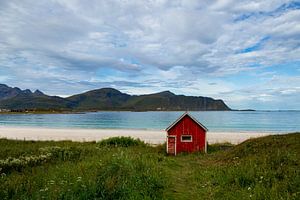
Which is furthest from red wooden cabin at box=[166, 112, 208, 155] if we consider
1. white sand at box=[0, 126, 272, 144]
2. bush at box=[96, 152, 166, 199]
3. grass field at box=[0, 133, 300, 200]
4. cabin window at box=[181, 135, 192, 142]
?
white sand at box=[0, 126, 272, 144]

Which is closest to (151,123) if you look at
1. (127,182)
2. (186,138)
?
(186,138)

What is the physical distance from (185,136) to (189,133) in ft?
1.41

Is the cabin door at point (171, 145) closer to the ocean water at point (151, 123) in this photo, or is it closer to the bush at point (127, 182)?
the bush at point (127, 182)

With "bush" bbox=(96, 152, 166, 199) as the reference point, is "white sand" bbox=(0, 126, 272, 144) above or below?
below

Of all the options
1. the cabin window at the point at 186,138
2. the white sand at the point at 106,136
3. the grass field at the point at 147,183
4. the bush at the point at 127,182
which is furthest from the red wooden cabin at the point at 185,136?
the white sand at the point at 106,136

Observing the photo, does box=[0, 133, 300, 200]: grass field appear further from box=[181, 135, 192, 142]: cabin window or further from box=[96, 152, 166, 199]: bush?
box=[181, 135, 192, 142]: cabin window

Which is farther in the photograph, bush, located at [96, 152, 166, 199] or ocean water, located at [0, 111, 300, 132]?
ocean water, located at [0, 111, 300, 132]

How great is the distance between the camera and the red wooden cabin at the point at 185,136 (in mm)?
23991

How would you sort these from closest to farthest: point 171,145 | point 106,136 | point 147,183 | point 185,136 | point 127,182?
1. point 127,182
2. point 147,183
3. point 171,145
4. point 185,136
5. point 106,136

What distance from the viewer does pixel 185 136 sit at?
80.2 feet

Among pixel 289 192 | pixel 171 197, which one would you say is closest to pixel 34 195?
pixel 171 197

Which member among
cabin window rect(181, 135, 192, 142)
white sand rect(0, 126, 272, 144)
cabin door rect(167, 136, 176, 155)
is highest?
cabin window rect(181, 135, 192, 142)

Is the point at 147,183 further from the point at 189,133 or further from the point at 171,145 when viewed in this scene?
the point at 189,133

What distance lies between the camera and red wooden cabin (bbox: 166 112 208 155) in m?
24.0
